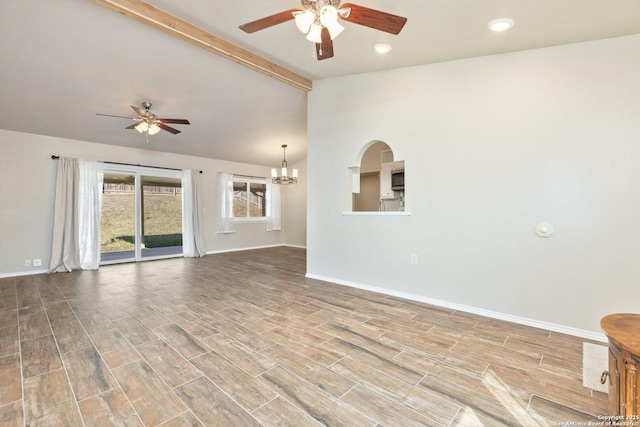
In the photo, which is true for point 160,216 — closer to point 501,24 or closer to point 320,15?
point 320,15

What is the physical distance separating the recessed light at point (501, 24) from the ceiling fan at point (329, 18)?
1.17 metres

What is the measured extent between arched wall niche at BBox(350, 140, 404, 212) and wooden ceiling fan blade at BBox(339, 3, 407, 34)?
3.44 m

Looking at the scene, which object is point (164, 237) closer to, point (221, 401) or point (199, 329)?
point (199, 329)

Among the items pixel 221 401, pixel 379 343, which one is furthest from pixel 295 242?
pixel 221 401

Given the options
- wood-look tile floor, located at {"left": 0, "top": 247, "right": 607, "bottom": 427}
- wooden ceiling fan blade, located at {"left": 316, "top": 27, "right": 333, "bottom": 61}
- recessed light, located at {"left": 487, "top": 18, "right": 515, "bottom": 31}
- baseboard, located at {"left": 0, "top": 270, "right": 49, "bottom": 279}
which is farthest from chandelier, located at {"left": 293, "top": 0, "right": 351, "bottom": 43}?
baseboard, located at {"left": 0, "top": 270, "right": 49, "bottom": 279}

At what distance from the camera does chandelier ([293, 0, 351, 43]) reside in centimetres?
193

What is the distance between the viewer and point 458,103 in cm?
333

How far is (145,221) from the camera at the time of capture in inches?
261

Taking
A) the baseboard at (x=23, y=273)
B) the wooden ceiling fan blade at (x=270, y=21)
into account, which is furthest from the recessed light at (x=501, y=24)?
the baseboard at (x=23, y=273)

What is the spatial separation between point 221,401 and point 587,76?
4.09 meters

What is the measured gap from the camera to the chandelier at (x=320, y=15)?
1.93 metres

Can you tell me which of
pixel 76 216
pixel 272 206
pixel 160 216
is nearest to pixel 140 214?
pixel 160 216

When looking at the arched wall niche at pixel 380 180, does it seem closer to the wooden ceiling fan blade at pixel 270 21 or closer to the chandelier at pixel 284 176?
the chandelier at pixel 284 176

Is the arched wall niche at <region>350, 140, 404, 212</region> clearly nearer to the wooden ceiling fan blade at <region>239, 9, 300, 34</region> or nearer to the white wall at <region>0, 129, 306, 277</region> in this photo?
the wooden ceiling fan blade at <region>239, 9, 300, 34</region>
